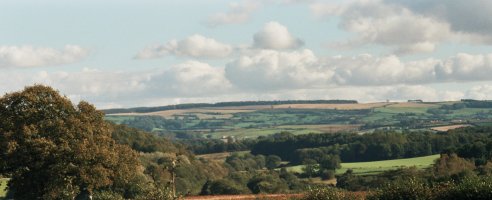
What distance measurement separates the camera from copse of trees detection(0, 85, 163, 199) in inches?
2438

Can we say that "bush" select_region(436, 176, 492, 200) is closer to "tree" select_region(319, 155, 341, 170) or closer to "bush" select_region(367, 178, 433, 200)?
"bush" select_region(367, 178, 433, 200)

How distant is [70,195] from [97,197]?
2980mm

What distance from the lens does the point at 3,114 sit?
64.0 metres

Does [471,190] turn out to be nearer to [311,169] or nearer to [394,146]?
[311,169]

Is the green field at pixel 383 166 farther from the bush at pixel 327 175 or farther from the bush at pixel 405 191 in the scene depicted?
the bush at pixel 405 191

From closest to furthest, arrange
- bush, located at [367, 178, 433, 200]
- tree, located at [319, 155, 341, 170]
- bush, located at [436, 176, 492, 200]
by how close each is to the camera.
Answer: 1. bush, located at [436, 176, 492, 200]
2. bush, located at [367, 178, 433, 200]
3. tree, located at [319, 155, 341, 170]

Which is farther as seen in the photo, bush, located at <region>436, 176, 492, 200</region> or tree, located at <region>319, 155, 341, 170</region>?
tree, located at <region>319, 155, 341, 170</region>

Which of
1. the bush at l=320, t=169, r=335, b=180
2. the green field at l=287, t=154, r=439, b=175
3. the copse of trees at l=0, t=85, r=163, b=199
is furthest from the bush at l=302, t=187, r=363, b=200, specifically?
the bush at l=320, t=169, r=335, b=180

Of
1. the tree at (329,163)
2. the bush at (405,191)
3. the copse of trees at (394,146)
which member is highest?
the bush at (405,191)

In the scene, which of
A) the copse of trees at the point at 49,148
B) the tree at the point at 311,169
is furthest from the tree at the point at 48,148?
the tree at the point at 311,169

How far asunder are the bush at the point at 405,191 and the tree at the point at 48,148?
81.2 feet

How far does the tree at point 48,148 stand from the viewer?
203 feet

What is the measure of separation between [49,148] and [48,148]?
0.72 feet

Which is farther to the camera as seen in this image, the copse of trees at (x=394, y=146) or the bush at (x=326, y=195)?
the copse of trees at (x=394, y=146)
